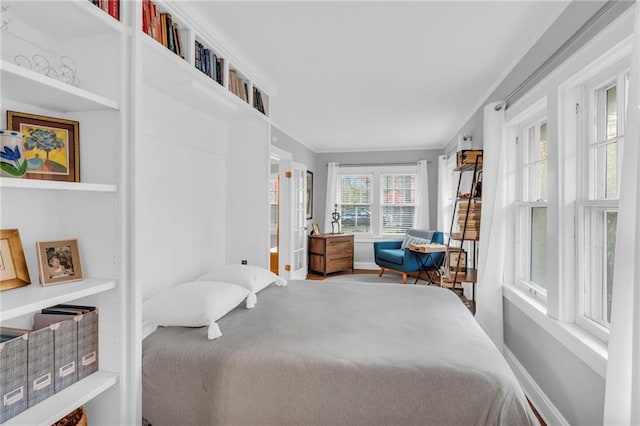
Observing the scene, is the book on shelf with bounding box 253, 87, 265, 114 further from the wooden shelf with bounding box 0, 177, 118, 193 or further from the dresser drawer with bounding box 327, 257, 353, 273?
the dresser drawer with bounding box 327, 257, 353, 273

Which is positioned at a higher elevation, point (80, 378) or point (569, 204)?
point (569, 204)

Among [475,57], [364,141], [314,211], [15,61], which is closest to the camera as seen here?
[15,61]

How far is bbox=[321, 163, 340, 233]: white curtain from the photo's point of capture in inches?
281

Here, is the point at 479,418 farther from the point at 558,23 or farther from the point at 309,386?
the point at 558,23

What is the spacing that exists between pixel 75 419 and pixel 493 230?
3.07 meters

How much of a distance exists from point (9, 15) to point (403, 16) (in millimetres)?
1971

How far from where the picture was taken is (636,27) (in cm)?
130

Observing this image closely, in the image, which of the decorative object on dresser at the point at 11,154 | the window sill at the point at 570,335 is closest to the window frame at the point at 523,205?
the window sill at the point at 570,335

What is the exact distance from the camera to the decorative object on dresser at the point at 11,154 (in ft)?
3.90

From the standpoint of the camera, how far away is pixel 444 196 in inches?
245

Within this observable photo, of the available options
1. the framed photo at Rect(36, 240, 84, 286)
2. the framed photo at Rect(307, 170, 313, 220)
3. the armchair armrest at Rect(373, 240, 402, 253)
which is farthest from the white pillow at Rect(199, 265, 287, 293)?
the framed photo at Rect(307, 170, 313, 220)

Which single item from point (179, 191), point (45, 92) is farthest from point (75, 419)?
point (179, 191)

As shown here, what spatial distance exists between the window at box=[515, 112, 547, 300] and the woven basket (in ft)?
9.31

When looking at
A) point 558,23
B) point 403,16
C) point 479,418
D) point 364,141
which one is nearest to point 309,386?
point 479,418
